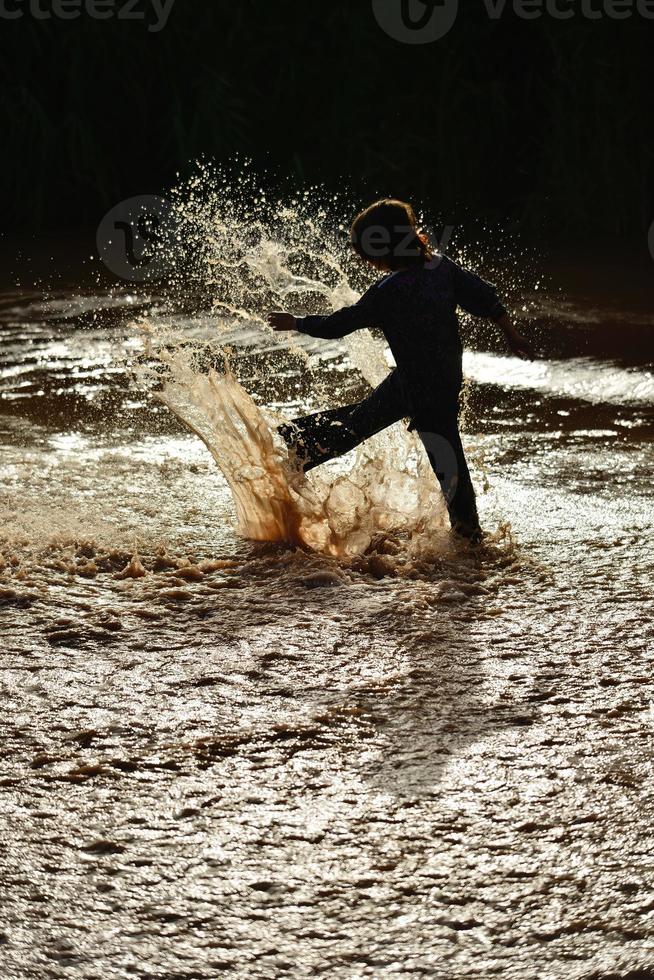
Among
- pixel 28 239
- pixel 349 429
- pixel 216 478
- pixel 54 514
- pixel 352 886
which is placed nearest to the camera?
pixel 352 886

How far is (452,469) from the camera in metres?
5.32

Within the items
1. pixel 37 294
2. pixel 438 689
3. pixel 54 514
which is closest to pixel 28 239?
pixel 37 294

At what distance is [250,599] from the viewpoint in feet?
16.4

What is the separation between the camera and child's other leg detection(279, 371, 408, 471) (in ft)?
17.7

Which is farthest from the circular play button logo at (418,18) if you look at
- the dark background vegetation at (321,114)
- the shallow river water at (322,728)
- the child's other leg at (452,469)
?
the child's other leg at (452,469)

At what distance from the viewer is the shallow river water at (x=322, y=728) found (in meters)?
3.02

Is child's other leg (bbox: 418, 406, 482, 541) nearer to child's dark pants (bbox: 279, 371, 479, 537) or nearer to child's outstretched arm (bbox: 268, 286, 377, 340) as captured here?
child's dark pants (bbox: 279, 371, 479, 537)

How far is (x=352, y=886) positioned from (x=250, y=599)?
1937 millimetres

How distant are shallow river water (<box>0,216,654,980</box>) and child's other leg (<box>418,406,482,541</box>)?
11 centimetres

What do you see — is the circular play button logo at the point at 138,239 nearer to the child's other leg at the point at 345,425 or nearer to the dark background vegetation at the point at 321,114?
the dark background vegetation at the point at 321,114

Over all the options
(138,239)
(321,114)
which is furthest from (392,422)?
(321,114)

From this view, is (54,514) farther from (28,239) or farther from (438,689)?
(28,239)

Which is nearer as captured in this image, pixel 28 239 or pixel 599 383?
pixel 599 383

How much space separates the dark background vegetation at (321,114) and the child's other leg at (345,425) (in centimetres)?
819
